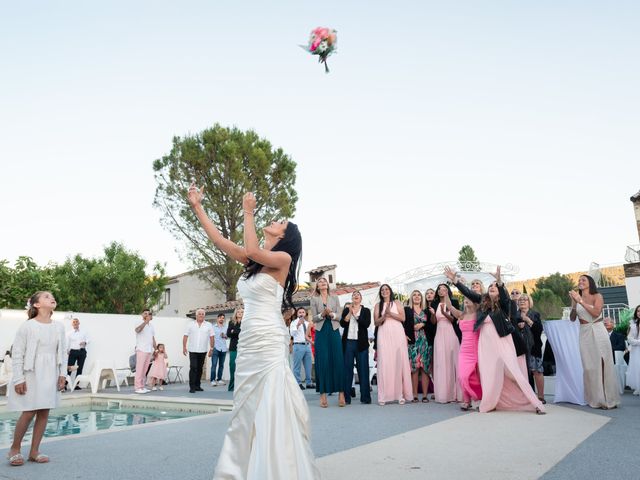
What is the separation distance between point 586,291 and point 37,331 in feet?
24.8

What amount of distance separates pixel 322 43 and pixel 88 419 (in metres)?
7.86

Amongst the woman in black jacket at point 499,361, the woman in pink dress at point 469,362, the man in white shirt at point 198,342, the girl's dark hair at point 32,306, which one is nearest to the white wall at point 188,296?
the man in white shirt at point 198,342

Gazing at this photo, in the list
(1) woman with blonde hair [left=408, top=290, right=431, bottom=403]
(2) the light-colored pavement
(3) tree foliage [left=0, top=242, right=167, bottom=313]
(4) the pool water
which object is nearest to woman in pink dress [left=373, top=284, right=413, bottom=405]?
(1) woman with blonde hair [left=408, top=290, right=431, bottom=403]

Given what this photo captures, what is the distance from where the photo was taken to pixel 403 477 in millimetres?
3648

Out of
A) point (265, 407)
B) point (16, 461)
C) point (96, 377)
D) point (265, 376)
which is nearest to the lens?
point (265, 407)

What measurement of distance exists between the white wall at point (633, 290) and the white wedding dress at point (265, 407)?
2492cm

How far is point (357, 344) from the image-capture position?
8922 millimetres

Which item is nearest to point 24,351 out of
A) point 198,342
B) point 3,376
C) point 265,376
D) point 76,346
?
point 265,376

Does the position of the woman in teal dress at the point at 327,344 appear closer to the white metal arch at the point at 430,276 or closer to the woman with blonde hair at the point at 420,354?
the woman with blonde hair at the point at 420,354

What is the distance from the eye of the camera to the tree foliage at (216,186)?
1024 inches

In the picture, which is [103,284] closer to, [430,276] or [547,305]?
[430,276]

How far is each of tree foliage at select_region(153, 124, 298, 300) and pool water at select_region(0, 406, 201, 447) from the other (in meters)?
15.5

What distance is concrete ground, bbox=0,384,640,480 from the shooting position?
12.7ft

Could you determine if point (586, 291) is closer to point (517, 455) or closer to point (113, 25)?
point (517, 455)
